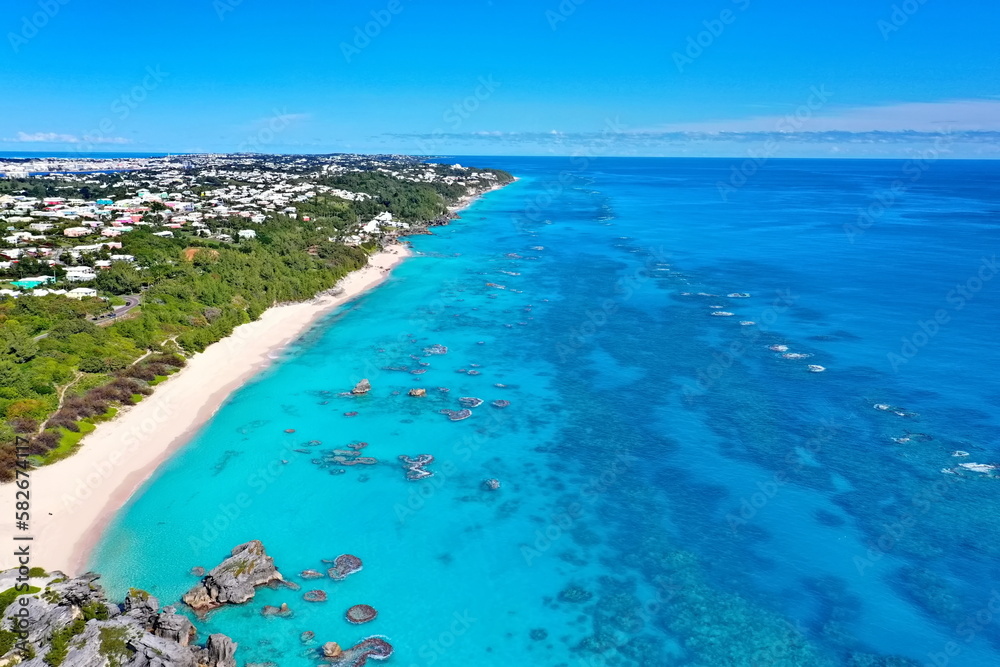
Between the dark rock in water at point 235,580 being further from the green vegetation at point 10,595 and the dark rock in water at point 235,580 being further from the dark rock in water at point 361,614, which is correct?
the green vegetation at point 10,595

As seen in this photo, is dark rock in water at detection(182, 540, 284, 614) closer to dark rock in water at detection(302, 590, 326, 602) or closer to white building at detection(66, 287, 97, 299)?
dark rock in water at detection(302, 590, 326, 602)

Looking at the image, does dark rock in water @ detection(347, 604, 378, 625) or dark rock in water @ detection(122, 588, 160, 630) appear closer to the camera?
dark rock in water @ detection(122, 588, 160, 630)

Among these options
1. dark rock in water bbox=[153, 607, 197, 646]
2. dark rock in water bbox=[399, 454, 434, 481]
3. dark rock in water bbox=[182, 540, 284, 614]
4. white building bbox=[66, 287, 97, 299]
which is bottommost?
dark rock in water bbox=[399, 454, 434, 481]

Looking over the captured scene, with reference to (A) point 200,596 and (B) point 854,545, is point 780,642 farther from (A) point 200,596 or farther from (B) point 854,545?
(A) point 200,596

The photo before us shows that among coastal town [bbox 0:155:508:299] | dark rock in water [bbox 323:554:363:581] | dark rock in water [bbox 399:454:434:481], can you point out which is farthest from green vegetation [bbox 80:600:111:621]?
coastal town [bbox 0:155:508:299]

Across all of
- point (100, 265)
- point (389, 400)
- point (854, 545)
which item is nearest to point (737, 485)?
point (854, 545)

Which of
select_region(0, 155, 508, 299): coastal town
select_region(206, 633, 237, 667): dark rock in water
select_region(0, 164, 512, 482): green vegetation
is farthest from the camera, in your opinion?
select_region(0, 155, 508, 299): coastal town
